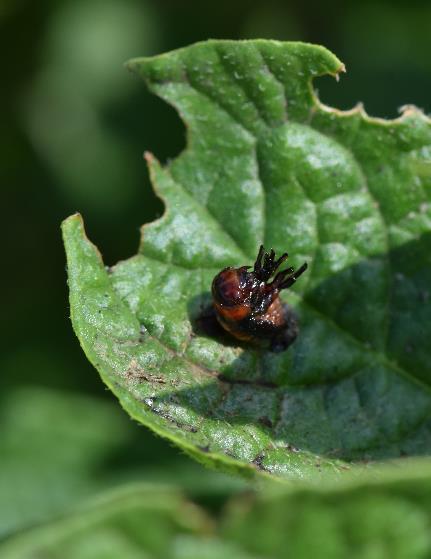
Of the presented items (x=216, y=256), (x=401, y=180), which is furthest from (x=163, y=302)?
(x=401, y=180)

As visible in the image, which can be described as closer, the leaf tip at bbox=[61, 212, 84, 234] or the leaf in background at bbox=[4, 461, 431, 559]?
the leaf in background at bbox=[4, 461, 431, 559]

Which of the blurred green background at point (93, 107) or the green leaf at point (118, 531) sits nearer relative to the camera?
the green leaf at point (118, 531)

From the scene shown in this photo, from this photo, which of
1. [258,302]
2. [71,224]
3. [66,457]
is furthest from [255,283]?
[66,457]

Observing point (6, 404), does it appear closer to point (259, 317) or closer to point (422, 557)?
point (259, 317)

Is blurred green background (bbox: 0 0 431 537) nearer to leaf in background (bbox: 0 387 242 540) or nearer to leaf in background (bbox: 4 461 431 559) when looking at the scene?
leaf in background (bbox: 0 387 242 540)

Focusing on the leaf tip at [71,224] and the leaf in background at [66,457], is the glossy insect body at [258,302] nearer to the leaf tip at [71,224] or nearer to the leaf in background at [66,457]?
the leaf tip at [71,224]

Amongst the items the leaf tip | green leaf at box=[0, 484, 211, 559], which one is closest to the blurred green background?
the leaf tip

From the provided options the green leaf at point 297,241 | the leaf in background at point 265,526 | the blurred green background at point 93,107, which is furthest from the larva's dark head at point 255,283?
the blurred green background at point 93,107

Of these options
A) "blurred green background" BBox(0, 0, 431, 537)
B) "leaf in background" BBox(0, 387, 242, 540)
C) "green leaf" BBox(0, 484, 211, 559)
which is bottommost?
"leaf in background" BBox(0, 387, 242, 540)

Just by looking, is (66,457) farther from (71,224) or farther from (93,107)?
(93,107)
